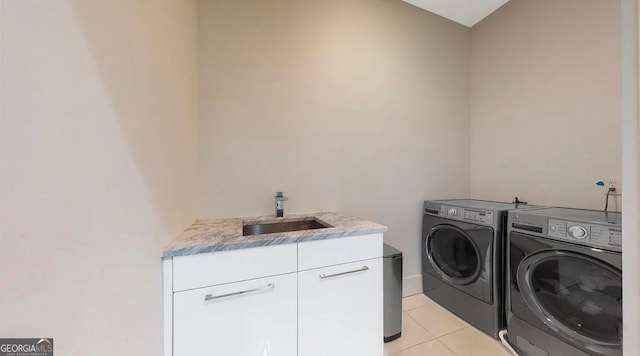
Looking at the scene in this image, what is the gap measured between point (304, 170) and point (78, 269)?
1400mm

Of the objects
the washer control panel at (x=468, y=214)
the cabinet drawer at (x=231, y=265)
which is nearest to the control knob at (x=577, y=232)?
the washer control panel at (x=468, y=214)

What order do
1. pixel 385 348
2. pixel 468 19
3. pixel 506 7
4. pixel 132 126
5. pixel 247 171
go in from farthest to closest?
pixel 468 19, pixel 506 7, pixel 247 171, pixel 385 348, pixel 132 126

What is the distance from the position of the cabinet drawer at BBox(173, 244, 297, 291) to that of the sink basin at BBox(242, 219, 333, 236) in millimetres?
414

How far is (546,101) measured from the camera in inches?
71.7

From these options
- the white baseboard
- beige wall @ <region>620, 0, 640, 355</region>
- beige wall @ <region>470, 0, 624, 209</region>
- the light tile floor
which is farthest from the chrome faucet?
beige wall @ <region>470, 0, 624, 209</region>

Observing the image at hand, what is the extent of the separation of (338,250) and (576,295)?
1264mm

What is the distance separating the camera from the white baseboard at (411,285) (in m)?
2.10

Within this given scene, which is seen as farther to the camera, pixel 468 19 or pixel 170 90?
pixel 468 19

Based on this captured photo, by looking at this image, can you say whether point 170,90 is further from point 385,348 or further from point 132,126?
point 385,348

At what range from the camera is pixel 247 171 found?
163cm

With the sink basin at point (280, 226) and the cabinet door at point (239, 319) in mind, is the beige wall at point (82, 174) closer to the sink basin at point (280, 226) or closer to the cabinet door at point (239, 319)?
the cabinet door at point (239, 319)

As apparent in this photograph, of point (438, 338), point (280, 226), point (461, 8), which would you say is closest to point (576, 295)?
point (438, 338)

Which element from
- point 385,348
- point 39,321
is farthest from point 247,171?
point 385,348

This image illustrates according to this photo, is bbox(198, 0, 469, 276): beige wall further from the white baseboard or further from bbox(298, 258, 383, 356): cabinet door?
bbox(298, 258, 383, 356): cabinet door
